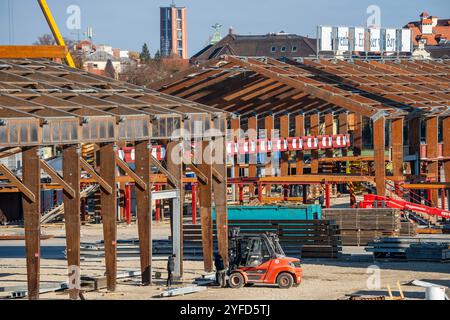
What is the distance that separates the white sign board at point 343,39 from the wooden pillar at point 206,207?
156 ft

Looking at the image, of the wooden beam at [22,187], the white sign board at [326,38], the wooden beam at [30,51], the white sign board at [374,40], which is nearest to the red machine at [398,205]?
the wooden beam at [30,51]

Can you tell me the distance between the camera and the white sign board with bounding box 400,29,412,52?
289 ft

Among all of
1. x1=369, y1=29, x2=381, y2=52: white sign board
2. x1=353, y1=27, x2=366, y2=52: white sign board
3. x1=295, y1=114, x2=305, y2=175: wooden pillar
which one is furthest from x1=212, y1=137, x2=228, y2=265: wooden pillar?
x1=369, y1=29, x2=381, y2=52: white sign board

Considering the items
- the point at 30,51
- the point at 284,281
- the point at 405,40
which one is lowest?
the point at 284,281

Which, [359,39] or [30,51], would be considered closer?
[30,51]

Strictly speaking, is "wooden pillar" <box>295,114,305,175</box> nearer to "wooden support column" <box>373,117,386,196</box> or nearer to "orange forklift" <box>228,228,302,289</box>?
"wooden support column" <box>373,117,386,196</box>

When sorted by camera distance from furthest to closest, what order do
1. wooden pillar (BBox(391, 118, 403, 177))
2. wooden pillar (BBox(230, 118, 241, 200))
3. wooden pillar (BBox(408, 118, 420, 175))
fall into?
wooden pillar (BBox(408, 118, 420, 175)), wooden pillar (BBox(230, 118, 241, 200)), wooden pillar (BBox(391, 118, 403, 177))

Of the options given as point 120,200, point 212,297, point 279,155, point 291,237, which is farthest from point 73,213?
point 279,155

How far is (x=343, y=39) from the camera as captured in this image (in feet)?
271

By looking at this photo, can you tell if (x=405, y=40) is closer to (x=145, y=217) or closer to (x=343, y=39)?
(x=343, y=39)

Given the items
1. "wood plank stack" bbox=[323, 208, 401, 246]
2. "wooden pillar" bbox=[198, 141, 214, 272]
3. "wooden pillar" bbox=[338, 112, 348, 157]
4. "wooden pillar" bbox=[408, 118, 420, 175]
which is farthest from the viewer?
"wooden pillar" bbox=[338, 112, 348, 157]

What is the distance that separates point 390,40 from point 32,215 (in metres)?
64.4

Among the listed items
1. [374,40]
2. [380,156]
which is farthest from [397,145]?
[374,40]

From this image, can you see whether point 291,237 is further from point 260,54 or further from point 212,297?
point 260,54
